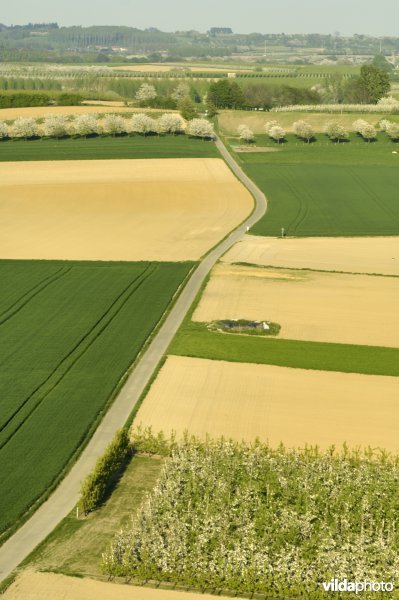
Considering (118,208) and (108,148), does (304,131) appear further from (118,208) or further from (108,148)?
(118,208)

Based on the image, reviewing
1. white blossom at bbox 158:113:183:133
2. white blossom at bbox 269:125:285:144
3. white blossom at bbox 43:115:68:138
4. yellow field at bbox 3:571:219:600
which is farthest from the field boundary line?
white blossom at bbox 269:125:285:144

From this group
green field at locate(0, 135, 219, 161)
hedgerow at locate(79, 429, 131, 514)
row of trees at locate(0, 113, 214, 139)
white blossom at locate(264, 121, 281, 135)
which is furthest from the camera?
white blossom at locate(264, 121, 281, 135)

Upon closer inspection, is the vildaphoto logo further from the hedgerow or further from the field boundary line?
the field boundary line

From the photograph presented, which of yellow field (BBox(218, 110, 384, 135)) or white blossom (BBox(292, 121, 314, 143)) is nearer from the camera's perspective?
white blossom (BBox(292, 121, 314, 143))

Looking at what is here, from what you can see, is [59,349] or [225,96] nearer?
[59,349]

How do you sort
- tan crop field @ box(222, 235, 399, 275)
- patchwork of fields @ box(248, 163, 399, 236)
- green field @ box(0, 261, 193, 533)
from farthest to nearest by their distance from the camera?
patchwork of fields @ box(248, 163, 399, 236) → tan crop field @ box(222, 235, 399, 275) → green field @ box(0, 261, 193, 533)

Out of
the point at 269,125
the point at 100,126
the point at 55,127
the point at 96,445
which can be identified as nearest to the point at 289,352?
the point at 96,445
